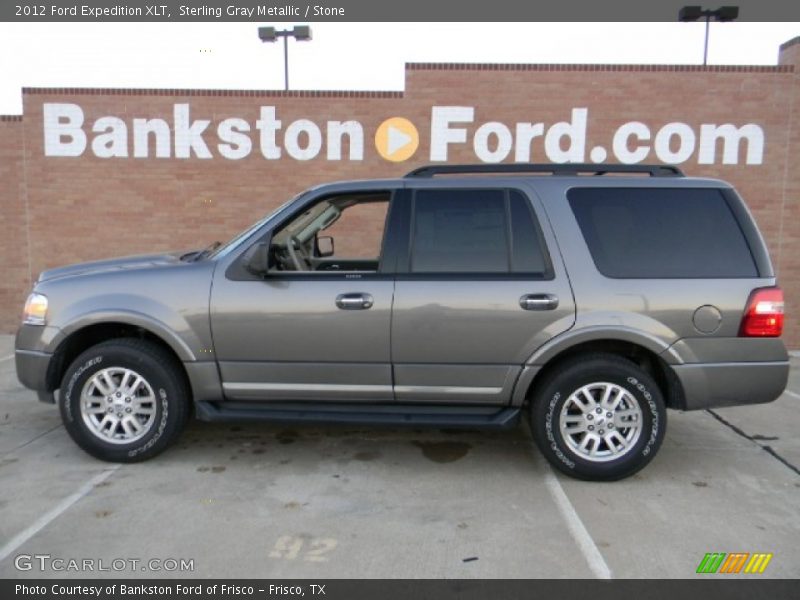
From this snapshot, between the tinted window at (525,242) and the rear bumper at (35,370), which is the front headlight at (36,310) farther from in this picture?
the tinted window at (525,242)

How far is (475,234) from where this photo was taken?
13.1ft

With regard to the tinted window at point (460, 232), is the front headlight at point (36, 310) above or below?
below

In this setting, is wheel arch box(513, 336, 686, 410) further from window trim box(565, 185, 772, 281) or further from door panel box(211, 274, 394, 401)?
door panel box(211, 274, 394, 401)

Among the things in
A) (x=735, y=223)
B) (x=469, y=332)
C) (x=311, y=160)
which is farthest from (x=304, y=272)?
(x=311, y=160)

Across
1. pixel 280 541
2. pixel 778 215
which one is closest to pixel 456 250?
pixel 280 541

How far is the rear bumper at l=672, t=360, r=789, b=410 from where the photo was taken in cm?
381

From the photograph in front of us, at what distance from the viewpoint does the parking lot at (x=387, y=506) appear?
3.06 metres

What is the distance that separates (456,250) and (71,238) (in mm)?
6867

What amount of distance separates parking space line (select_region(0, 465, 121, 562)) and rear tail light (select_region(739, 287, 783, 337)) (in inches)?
166

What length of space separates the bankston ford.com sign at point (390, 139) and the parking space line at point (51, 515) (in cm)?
541

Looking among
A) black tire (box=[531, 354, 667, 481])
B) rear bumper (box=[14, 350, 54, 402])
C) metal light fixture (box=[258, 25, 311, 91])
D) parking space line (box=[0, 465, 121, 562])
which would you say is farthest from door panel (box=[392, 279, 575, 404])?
metal light fixture (box=[258, 25, 311, 91])
